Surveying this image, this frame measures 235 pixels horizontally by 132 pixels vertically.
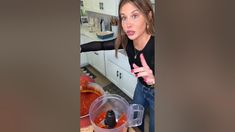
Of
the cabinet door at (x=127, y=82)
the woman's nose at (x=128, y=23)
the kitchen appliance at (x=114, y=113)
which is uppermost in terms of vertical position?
the woman's nose at (x=128, y=23)

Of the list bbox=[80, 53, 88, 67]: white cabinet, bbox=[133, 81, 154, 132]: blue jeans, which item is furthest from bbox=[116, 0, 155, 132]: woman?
bbox=[80, 53, 88, 67]: white cabinet

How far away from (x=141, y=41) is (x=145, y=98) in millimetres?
196

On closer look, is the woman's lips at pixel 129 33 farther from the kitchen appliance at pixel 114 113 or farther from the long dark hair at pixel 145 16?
the kitchen appliance at pixel 114 113

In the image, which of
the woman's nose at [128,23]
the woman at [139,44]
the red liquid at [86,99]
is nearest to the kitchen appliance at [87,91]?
the red liquid at [86,99]

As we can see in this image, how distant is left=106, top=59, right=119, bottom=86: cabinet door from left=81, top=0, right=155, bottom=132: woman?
55 mm

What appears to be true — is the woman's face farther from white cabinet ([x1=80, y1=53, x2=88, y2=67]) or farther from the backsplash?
white cabinet ([x1=80, y1=53, x2=88, y2=67])

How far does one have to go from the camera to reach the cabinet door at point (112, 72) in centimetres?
92

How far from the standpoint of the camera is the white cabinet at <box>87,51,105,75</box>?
896 mm
